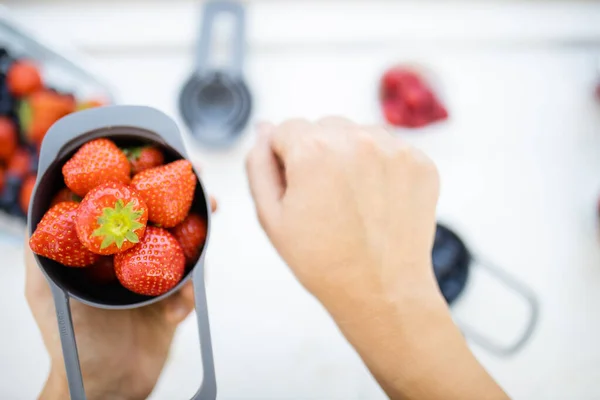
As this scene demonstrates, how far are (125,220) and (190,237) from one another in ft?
0.24

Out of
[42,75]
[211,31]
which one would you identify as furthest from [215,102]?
[42,75]

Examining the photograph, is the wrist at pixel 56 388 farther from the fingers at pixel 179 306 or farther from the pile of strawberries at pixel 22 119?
the pile of strawberries at pixel 22 119

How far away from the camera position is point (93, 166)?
0.43 metres

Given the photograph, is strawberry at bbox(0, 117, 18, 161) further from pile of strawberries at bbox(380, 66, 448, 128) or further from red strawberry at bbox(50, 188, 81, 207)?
pile of strawberries at bbox(380, 66, 448, 128)

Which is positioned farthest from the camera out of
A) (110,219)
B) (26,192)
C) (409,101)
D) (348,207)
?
(409,101)

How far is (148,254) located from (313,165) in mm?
201

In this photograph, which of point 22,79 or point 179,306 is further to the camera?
point 22,79

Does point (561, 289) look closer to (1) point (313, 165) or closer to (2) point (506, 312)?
(2) point (506, 312)

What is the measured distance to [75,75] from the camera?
80 cm

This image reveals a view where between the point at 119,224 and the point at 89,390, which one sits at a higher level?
the point at 119,224

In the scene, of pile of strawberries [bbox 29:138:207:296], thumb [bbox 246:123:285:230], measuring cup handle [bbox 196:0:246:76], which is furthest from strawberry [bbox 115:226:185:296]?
measuring cup handle [bbox 196:0:246:76]

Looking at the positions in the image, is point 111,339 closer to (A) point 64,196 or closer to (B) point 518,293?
(A) point 64,196

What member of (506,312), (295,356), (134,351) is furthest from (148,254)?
(506,312)

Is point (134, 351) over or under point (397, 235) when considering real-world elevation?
under
